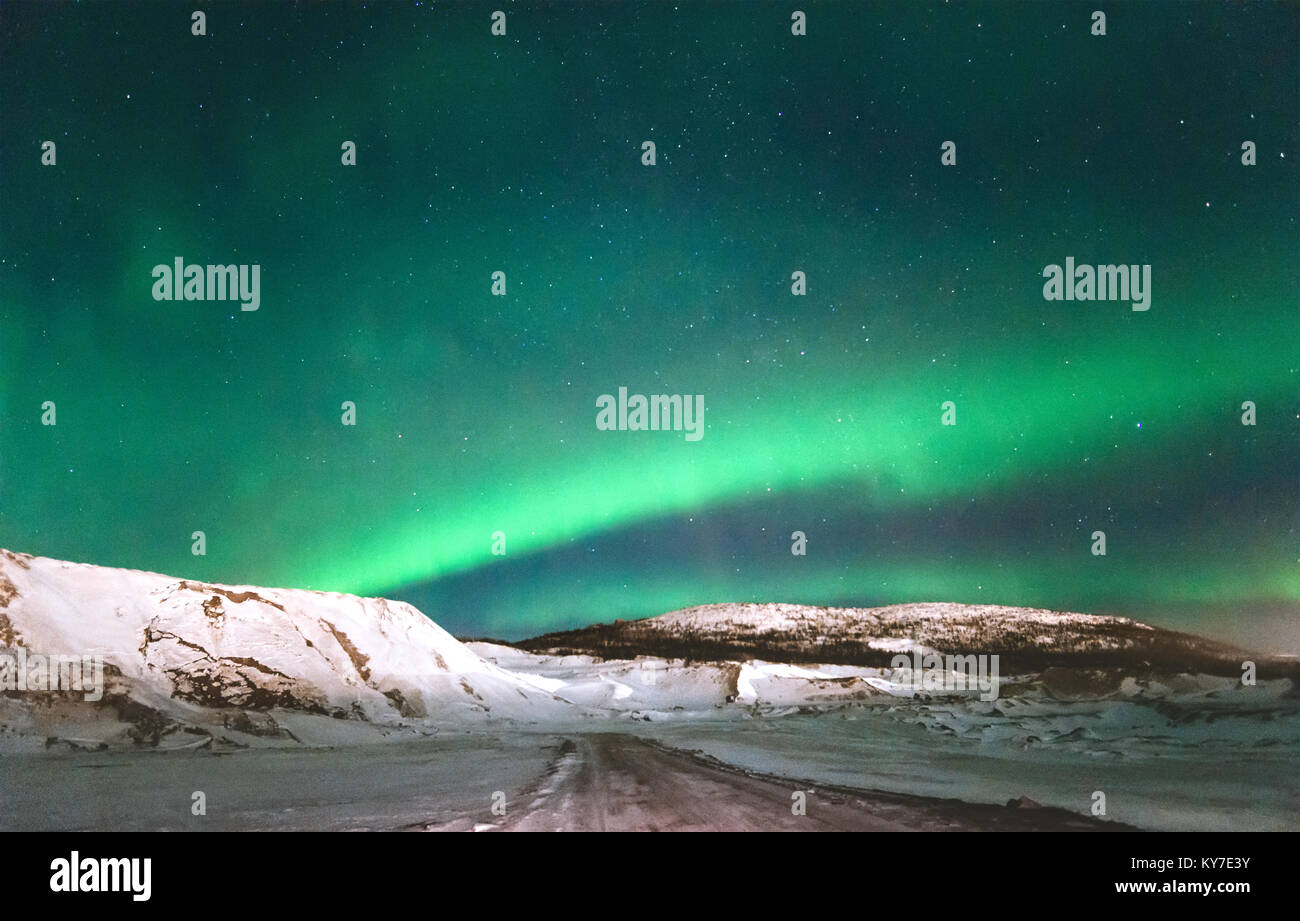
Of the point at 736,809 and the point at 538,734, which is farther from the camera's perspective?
the point at 538,734

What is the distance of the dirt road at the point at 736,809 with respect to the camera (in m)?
13.4

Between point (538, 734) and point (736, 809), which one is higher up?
point (736, 809)

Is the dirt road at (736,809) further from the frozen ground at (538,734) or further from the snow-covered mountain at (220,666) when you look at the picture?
the snow-covered mountain at (220,666)

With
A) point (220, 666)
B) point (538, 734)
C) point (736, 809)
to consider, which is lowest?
point (538, 734)

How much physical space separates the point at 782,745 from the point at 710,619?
210 ft

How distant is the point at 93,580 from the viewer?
4072 centimetres

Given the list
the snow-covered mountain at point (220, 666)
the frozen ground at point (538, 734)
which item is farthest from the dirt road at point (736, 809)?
the snow-covered mountain at point (220, 666)

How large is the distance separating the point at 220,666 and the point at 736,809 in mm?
35250

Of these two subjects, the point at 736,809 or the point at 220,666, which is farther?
the point at 220,666

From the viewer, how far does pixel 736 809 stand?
14.9m

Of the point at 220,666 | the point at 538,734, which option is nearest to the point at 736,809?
the point at 538,734

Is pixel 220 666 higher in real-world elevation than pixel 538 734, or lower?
higher

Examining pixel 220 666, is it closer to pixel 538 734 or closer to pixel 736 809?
pixel 538 734

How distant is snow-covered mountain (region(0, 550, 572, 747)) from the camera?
31.5 metres
